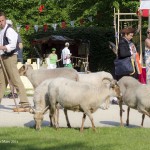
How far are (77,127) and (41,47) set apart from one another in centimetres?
2973

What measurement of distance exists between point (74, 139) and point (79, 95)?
1064 mm

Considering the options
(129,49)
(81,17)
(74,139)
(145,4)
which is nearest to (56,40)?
(81,17)

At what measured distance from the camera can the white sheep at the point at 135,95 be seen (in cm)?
1058

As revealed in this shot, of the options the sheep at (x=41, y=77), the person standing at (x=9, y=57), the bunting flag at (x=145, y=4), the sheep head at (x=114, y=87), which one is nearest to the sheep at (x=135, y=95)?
the sheep head at (x=114, y=87)

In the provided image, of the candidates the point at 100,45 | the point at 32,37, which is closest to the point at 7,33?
the point at 100,45

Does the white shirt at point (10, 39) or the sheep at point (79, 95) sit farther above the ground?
the white shirt at point (10, 39)

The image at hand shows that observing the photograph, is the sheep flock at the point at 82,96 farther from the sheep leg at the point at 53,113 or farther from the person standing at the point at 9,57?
the person standing at the point at 9,57

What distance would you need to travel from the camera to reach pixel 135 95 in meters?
10.8

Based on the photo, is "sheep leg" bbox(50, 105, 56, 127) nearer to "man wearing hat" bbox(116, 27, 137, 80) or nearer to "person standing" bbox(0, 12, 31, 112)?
"person standing" bbox(0, 12, 31, 112)

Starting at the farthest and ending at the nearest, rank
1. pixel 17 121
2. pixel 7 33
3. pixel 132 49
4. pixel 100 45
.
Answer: pixel 100 45 < pixel 132 49 < pixel 7 33 < pixel 17 121

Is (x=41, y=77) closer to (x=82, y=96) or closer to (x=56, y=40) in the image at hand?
(x=82, y=96)

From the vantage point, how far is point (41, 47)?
40469 millimetres

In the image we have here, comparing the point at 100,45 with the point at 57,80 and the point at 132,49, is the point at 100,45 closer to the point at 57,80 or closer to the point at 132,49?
the point at 132,49

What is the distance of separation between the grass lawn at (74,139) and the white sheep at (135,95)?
41cm
